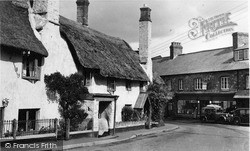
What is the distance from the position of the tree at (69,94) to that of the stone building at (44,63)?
401mm

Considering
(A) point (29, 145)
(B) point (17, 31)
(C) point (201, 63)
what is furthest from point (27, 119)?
(C) point (201, 63)

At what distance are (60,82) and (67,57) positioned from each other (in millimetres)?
2156

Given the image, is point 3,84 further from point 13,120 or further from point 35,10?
point 35,10

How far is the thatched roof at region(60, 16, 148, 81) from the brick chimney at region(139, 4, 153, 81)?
0.81 metres

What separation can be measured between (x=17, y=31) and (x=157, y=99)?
47.2 feet

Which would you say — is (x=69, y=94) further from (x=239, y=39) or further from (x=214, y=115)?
(x=239, y=39)

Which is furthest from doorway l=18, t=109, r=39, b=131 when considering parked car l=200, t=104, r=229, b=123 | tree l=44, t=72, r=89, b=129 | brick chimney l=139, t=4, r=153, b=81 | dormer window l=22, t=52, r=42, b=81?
parked car l=200, t=104, r=229, b=123

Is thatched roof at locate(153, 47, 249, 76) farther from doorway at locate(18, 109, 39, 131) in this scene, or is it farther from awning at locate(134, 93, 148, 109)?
doorway at locate(18, 109, 39, 131)

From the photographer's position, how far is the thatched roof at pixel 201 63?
3206 centimetres

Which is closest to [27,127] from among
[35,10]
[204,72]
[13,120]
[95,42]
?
[13,120]

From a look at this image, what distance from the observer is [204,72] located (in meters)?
34.0

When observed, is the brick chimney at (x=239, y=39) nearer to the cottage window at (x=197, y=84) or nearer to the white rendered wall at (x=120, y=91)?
the cottage window at (x=197, y=84)

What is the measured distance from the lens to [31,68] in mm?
14539

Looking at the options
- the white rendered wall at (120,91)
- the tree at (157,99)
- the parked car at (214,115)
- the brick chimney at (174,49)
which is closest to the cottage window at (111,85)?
the white rendered wall at (120,91)
